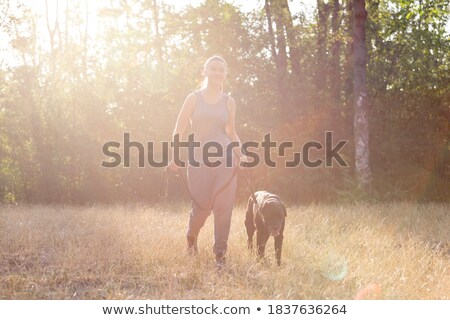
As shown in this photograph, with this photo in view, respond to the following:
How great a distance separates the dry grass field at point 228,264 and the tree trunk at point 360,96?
552 centimetres

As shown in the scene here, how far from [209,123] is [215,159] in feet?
1.45

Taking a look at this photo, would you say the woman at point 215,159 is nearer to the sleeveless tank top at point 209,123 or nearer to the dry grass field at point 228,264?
the sleeveless tank top at point 209,123

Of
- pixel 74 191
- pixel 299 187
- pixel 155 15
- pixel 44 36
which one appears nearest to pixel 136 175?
pixel 74 191

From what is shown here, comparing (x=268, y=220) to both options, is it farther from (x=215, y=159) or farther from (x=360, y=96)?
(x=360, y=96)

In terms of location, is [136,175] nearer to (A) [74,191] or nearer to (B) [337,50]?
(A) [74,191]

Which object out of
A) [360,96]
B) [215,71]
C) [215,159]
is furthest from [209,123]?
[360,96]

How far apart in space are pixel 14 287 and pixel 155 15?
61.7 ft

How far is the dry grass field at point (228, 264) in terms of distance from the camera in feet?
18.0

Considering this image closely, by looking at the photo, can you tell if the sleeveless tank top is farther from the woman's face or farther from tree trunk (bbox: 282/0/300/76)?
tree trunk (bbox: 282/0/300/76)

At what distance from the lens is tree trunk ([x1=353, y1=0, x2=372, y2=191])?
1528 centimetres

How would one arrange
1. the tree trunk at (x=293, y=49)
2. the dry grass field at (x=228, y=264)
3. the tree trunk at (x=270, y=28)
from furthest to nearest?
1. the tree trunk at (x=293, y=49)
2. the tree trunk at (x=270, y=28)
3. the dry grass field at (x=228, y=264)

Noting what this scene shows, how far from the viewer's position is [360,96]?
15523 millimetres

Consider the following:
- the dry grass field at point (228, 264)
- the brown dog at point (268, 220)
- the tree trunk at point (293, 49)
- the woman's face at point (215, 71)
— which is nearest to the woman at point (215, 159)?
the woman's face at point (215, 71)
